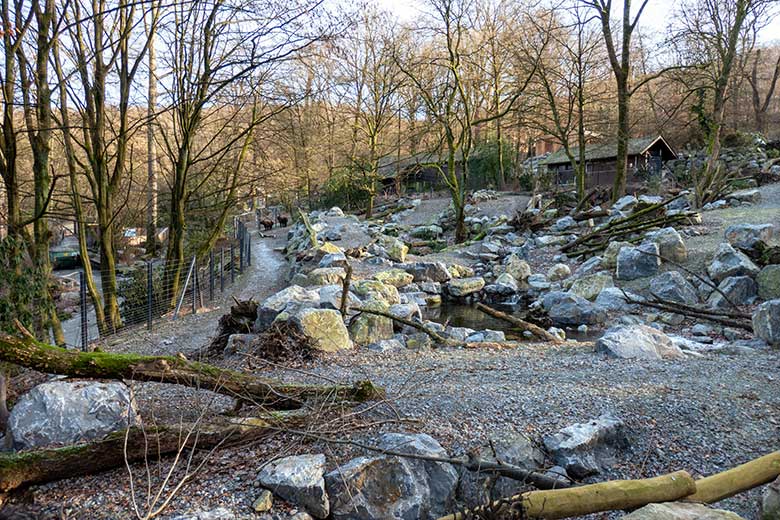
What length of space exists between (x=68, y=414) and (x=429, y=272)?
34.9 ft

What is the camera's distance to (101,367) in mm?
3572

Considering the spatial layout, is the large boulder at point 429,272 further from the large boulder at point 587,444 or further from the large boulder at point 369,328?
the large boulder at point 587,444

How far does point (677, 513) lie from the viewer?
2549mm

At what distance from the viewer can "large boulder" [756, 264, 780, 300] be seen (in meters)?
8.69

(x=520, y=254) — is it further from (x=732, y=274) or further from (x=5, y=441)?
(x=5, y=441)

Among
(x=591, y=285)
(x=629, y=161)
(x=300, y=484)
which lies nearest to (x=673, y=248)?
(x=591, y=285)

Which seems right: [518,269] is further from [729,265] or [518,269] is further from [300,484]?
[300,484]

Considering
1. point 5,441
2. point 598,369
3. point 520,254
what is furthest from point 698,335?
point 5,441

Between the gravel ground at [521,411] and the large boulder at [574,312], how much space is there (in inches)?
142

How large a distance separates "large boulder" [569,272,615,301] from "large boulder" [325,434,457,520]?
8.23m

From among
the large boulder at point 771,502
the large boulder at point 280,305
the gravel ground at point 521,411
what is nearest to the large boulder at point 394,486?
the gravel ground at point 521,411

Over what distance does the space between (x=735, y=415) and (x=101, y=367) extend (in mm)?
4633

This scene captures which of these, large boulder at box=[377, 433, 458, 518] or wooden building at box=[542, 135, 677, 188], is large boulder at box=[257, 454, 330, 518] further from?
wooden building at box=[542, 135, 677, 188]

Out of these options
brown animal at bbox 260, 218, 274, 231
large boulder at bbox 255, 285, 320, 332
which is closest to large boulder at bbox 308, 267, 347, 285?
large boulder at bbox 255, 285, 320, 332
